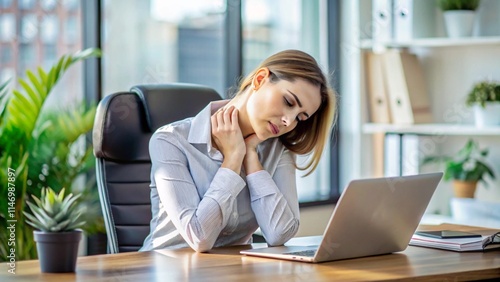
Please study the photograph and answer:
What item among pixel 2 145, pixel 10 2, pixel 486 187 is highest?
pixel 10 2

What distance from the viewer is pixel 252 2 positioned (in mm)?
4211

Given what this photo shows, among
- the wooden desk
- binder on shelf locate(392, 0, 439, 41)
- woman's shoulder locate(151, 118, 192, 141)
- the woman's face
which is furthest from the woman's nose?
binder on shelf locate(392, 0, 439, 41)

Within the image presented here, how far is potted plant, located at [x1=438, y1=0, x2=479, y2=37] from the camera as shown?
4004 millimetres

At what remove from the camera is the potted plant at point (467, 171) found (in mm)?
3928

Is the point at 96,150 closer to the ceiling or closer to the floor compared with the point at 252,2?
closer to the floor

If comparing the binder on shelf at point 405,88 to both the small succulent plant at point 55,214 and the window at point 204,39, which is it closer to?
the window at point 204,39

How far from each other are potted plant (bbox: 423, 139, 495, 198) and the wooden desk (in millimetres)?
2012

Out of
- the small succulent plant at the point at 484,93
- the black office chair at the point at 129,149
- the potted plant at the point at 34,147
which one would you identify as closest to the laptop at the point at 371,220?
the black office chair at the point at 129,149

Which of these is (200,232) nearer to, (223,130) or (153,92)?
(223,130)

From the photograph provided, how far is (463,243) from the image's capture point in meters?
1.99

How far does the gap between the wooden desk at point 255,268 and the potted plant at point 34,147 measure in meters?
1.15

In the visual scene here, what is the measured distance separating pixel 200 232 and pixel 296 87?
1.50 ft

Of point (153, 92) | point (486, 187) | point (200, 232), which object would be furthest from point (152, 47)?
point (200, 232)

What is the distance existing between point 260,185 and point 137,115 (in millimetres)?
486
